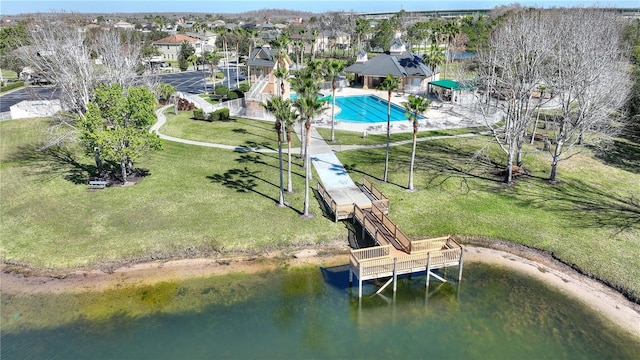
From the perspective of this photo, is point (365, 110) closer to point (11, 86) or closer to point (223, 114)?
point (223, 114)

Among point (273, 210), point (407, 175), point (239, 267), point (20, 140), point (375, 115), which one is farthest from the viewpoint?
point (375, 115)

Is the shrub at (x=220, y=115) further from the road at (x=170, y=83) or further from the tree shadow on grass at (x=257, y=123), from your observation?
the road at (x=170, y=83)

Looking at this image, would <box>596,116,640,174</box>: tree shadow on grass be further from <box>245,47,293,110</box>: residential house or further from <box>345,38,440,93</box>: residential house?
<box>245,47,293,110</box>: residential house

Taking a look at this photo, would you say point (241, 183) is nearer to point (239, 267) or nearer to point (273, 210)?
point (273, 210)

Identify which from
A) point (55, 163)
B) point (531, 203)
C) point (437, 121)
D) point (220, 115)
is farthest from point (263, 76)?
point (531, 203)

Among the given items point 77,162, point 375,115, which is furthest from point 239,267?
point 375,115
